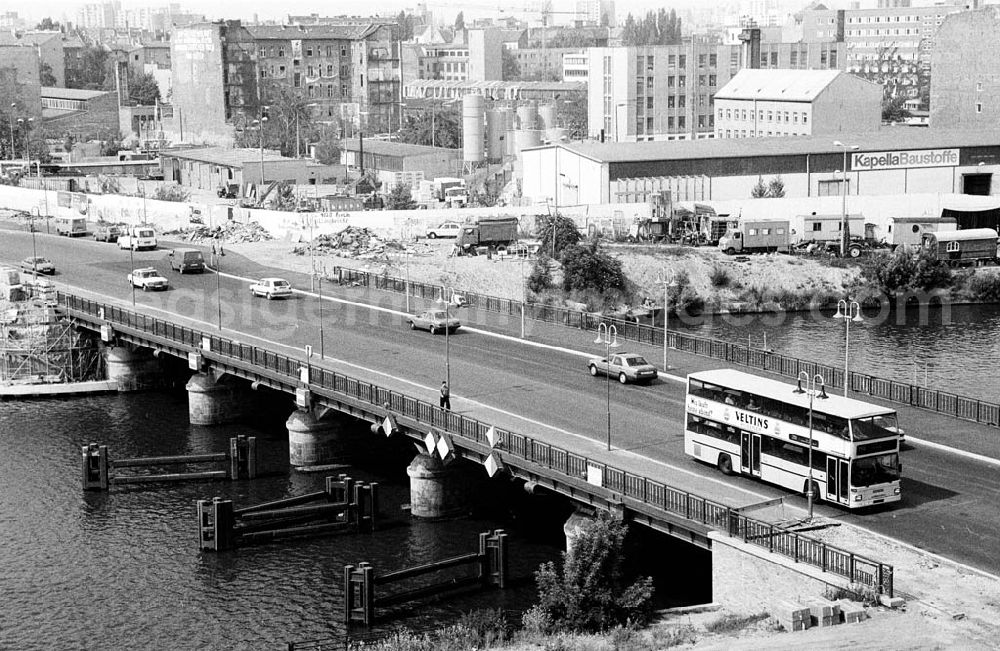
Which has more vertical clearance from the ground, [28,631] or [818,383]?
[818,383]

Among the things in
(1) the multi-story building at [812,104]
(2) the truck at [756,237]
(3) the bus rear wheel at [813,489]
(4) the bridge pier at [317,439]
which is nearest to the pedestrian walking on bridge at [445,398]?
(4) the bridge pier at [317,439]

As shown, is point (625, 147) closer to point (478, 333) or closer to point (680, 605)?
point (478, 333)

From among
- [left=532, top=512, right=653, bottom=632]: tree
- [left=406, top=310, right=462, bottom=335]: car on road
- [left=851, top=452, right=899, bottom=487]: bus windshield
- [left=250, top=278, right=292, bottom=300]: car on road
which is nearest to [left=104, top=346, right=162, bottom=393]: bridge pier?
[left=250, top=278, right=292, bottom=300]: car on road

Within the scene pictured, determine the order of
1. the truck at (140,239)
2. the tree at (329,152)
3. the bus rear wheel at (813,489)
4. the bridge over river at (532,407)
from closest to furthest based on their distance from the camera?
the bridge over river at (532,407) → the bus rear wheel at (813,489) → the truck at (140,239) → the tree at (329,152)

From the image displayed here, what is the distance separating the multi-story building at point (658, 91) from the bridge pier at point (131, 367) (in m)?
86.8

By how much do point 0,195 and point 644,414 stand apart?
83.6m

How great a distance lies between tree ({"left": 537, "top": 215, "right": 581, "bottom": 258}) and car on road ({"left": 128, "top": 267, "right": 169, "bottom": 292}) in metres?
21.6

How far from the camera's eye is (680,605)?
123 ft

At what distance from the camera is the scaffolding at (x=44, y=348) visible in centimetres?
6725

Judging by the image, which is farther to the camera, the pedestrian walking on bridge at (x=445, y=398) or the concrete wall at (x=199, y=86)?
the concrete wall at (x=199, y=86)

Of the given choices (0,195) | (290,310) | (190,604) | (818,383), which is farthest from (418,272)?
(0,195)

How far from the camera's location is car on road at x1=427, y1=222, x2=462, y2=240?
89.9 m

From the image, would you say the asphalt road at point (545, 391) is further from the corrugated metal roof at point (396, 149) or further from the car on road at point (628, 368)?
the corrugated metal roof at point (396, 149)

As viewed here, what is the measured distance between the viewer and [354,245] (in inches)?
3374
